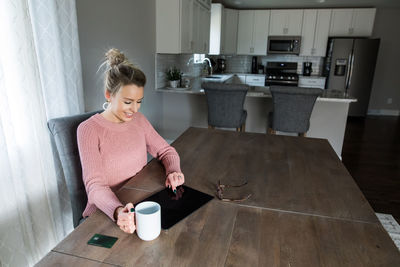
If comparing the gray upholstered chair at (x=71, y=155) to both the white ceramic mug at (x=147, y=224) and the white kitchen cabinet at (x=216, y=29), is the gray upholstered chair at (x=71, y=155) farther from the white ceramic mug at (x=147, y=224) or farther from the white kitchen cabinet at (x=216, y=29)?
the white kitchen cabinet at (x=216, y=29)

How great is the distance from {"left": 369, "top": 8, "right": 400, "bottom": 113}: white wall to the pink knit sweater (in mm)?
6432

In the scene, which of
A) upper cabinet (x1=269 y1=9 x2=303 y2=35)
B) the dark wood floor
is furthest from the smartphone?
upper cabinet (x1=269 y1=9 x2=303 y2=35)

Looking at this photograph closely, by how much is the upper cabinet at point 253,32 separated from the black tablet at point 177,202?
18.0 ft

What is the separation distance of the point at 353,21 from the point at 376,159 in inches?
130

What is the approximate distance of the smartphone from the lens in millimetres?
794

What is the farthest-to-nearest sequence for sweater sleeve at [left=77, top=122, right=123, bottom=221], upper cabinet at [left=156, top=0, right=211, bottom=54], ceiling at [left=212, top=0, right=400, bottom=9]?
ceiling at [left=212, top=0, right=400, bottom=9] → upper cabinet at [left=156, top=0, right=211, bottom=54] → sweater sleeve at [left=77, top=122, right=123, bottom=221]

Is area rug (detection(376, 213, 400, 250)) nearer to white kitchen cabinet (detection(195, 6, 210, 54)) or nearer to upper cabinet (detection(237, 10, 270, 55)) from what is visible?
white kitchen cabinet (detection(195, 6, 210, 54))

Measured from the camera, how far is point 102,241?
0.81m

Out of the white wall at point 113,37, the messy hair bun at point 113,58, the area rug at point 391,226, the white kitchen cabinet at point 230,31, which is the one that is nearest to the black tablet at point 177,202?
the messy hair bun at point 113,58

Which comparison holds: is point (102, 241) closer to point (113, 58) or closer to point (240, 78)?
point (113, 58)

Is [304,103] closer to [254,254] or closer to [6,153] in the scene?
[254,254]

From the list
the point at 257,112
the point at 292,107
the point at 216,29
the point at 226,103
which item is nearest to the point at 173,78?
the point at 226,103

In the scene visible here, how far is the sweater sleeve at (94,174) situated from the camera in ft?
3.18

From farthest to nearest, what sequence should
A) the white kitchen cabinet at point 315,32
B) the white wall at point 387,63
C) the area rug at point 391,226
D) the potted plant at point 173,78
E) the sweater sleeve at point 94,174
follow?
the white wall at point 387,63, the white kitchen cabinet at point 315,32, the potted plant at point 173,78, the area rug at point 391,226, the sweater sleeve at point 94,174
